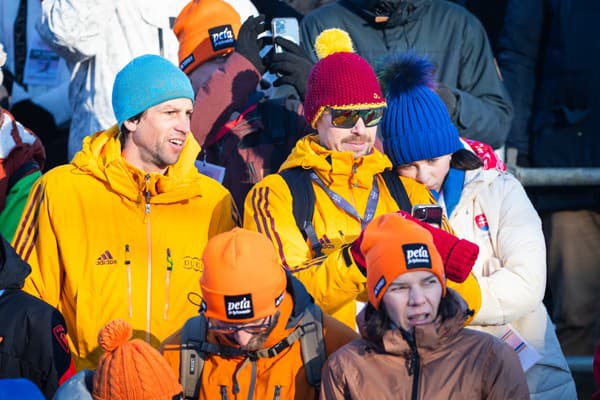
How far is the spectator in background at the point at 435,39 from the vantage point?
7.50m

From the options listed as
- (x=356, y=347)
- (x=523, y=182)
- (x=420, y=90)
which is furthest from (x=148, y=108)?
(x=523, y=182)

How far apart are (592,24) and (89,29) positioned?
3.05 metres

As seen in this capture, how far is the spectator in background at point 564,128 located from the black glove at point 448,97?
1189mm

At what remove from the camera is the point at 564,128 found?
814cm

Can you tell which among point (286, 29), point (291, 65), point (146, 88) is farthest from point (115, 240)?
point (286, 29)

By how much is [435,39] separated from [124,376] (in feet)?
10.8

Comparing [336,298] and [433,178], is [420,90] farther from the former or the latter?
[336,298]

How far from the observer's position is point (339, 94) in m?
6.23

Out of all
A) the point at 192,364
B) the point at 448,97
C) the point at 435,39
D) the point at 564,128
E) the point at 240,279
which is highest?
the point at 435,39

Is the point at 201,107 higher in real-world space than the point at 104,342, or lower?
higher

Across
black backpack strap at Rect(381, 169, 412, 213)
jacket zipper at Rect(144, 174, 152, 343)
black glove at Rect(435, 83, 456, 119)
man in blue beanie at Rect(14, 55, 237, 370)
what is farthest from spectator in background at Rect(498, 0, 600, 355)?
jacket zipper at Rect(144, 174, 152, 343)

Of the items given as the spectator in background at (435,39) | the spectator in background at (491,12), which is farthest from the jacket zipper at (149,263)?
the spectator in background at (491,12)

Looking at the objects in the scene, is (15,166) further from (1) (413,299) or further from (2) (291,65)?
(1) (413,299)

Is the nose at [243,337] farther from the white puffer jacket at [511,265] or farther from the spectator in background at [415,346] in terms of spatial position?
the white puffer jacket at [511,265]
